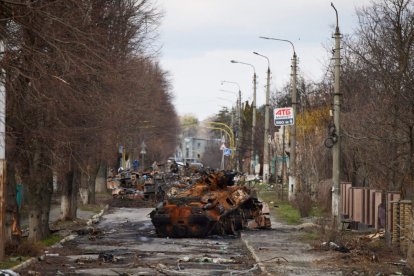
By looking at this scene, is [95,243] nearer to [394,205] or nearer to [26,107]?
[26,107]

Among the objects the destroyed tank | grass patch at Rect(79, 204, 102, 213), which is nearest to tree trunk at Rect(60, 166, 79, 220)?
the destroyed tank

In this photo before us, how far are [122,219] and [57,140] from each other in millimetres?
15959

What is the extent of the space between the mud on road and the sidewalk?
1.04 feet

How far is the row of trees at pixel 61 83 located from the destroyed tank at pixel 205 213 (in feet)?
10.2

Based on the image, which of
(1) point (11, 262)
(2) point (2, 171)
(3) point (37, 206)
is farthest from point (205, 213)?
(2) point (2, 171)

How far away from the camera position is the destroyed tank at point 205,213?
27.3 metres

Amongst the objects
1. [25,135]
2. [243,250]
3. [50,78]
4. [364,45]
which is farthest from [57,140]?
[364,45]

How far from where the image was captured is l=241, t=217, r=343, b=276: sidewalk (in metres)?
17.2

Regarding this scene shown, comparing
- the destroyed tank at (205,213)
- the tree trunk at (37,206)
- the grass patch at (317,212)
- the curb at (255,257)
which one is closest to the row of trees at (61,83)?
the tree trunk at (37,206)

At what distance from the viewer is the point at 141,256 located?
20.9 m

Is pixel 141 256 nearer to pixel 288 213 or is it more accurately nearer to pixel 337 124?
pixel 337 124

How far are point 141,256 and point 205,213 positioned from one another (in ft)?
21.5

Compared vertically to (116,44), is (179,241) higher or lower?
lower

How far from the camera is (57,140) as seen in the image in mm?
20422
